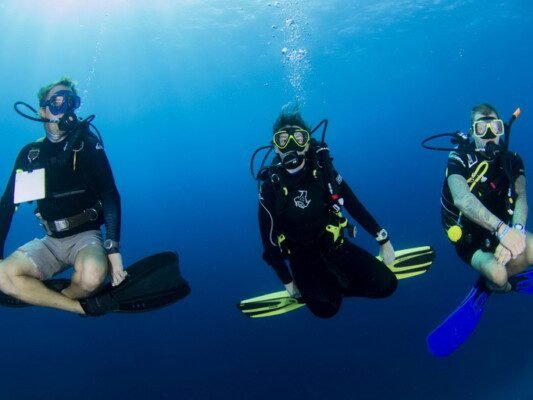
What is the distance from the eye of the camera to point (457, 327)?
533 centimetres

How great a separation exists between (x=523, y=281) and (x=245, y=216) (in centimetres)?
4775

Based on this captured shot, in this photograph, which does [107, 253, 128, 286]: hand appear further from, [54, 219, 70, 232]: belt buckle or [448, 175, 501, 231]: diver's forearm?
[448, 175, 501, 231]: diver's forearm

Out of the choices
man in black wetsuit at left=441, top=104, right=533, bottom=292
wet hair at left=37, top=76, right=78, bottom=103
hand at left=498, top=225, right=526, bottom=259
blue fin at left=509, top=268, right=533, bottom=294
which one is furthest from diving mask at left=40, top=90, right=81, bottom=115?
blue fin at left=509, top=268, right=533, bottom=294

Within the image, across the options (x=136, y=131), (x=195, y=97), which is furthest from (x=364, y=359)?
(x=136, y=131)

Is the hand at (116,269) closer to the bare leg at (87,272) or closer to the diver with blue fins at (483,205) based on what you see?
the bare leg at (87,272)

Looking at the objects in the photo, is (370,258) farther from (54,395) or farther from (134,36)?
(134,36)

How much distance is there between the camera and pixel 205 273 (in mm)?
27578

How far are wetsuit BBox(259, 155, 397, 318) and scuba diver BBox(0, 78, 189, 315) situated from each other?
52.8 inches

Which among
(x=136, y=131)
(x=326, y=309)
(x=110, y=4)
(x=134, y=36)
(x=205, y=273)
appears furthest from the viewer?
(x=136, y=131)

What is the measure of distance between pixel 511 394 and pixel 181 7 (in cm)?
2374

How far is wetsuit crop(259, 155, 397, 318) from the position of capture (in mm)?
4973

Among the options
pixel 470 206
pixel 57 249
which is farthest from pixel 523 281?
pixel 57 249

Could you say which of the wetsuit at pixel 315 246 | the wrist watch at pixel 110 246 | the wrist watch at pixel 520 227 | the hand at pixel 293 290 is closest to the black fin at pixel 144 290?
the wrist watch at pixel 110 246

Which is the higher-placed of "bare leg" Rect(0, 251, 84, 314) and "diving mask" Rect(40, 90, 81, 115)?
"diving mask" Rect(40, 90, 81, 115)
